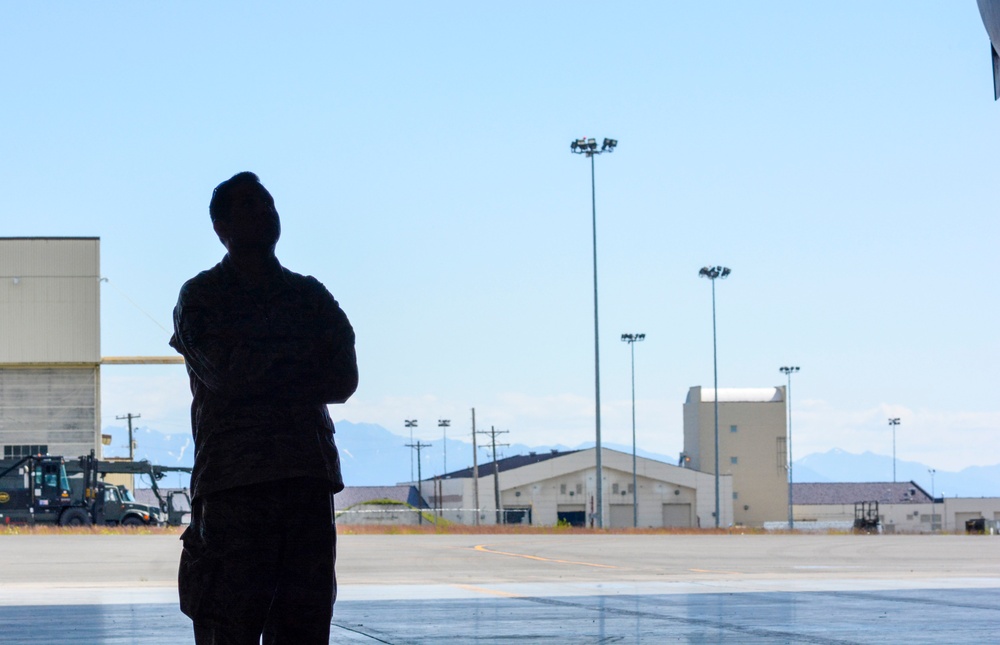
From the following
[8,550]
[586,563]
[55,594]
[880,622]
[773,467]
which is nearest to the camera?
[880,622]

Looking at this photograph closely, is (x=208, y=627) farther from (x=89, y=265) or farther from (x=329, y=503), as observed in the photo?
(x=89, y=265)

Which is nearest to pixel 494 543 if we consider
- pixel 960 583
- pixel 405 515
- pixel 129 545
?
pixel 129 545

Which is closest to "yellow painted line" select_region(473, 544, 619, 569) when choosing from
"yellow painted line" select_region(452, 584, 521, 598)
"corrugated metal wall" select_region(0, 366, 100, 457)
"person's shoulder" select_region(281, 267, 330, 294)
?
"yellow painted line" select_region(452, 584, 521, 598)

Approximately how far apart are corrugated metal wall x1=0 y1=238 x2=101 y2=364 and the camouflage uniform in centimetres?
6479

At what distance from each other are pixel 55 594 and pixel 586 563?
30.3 ft

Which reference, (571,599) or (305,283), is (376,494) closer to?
(571,599)

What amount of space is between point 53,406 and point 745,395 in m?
58.6

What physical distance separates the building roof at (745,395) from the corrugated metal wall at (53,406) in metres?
53.7

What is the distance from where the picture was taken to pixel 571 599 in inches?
444

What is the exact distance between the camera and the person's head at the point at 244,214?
12.7 ft

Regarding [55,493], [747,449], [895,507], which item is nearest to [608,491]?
[747,449]

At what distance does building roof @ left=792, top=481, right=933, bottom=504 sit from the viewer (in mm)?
130250

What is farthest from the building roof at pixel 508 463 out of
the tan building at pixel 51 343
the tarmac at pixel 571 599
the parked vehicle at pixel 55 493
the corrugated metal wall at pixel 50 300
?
the tarmac at pixel 571 599

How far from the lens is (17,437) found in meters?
64.9
